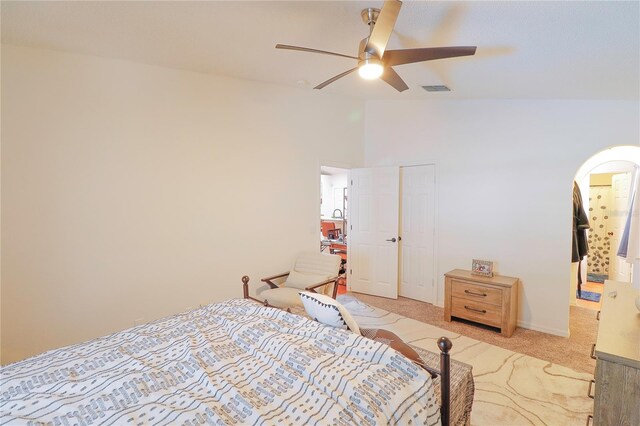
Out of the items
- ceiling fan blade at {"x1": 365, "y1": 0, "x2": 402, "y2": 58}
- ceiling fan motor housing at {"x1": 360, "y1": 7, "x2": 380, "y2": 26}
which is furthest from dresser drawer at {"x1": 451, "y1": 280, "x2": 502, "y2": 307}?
ceiling fan motor housing at {"x1": 360, "y1": 7, "x2": 380, "y2": 26}

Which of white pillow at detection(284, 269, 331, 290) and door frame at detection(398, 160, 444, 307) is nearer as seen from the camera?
white pillow at detection(284, 269, 331, 290)

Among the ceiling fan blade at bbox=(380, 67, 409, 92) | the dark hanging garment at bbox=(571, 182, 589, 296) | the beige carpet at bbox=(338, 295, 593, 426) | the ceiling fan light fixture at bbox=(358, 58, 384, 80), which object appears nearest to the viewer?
the ceiling fan light fixture at bbox=(358, 58, 384, 80)

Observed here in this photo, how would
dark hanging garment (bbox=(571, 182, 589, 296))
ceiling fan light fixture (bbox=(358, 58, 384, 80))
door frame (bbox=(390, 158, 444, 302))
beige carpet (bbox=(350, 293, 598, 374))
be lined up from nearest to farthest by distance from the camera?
ceiling fan light fixture (bbox=(358, 58, 384, 80)), beige carpet (bbox=(350, 293, 598, 374)), dark hanging garment (bbox=(571, 182, 589, 296)), door frame (bbox=(390, 158, 444, 302))

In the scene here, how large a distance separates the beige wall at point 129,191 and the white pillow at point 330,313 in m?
2.00

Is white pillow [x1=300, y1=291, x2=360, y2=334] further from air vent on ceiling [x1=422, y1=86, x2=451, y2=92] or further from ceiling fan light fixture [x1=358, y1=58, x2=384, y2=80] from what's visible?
air vent on ceiling [x1=422, y1=86, x2=451, y2=92]

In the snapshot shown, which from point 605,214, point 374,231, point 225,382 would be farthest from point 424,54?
point 605,214

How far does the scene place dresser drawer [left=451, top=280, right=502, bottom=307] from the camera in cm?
349

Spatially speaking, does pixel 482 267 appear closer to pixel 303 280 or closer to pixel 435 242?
pixel 435 242

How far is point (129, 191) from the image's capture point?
119 inches

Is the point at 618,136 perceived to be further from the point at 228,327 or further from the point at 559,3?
the point at 228,327

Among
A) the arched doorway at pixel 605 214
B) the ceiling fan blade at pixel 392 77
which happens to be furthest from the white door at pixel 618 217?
the ceiling fan blade at pixel 392 77

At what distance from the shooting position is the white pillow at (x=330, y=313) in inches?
74.3

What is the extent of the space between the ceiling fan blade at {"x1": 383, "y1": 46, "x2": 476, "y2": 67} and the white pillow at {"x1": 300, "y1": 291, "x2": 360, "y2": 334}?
1.64m

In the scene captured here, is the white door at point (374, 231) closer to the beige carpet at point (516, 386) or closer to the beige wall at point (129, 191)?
the beige wall at point (129, 191)
